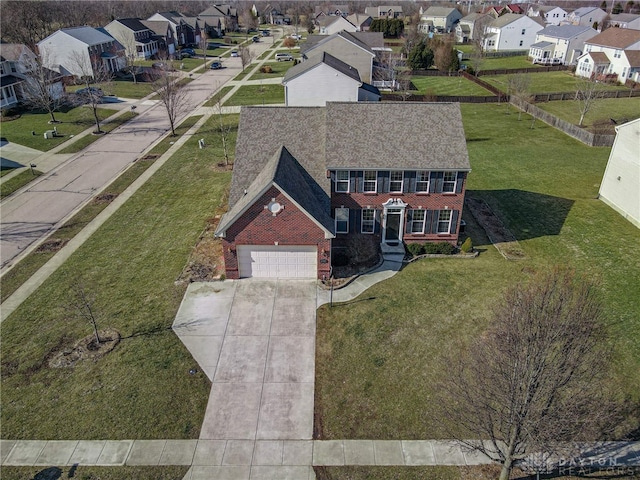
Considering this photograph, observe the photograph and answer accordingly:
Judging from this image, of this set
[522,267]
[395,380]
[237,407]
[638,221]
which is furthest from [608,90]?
[237,407]

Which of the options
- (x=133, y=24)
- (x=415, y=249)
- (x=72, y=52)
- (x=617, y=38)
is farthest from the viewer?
(x=133, y=24)

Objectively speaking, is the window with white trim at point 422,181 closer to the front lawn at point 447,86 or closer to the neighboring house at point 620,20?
the front lawn at point 447,86

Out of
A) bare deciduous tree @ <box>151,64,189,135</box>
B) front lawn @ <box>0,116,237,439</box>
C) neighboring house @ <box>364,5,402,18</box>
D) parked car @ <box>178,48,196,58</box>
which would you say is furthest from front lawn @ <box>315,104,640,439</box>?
neighboring house @ <box>364,5,402,18</box>

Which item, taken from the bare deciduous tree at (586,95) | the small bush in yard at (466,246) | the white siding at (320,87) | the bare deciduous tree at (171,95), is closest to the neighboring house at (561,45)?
the bare deciduous tree at (586,95)

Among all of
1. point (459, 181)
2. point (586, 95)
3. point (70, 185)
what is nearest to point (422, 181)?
point (459, 181)

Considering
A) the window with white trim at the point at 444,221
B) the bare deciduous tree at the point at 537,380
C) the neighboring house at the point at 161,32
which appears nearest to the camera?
the bare deciduous tree at the point at 537,380

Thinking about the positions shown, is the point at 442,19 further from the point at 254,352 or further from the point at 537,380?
the point at 537,380
